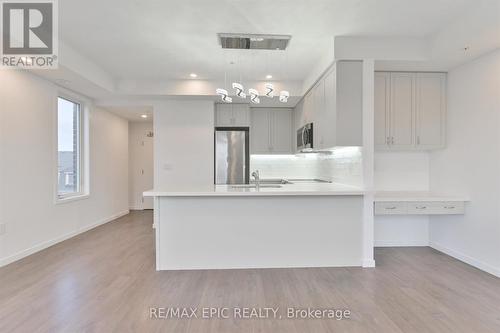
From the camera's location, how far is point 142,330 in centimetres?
205

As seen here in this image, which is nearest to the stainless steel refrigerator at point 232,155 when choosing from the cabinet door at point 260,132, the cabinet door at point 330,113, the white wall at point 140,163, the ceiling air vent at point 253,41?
the cabinet door at point 260,132

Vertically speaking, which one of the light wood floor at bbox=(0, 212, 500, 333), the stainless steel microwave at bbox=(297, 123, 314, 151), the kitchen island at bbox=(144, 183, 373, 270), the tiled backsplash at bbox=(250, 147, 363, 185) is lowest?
the light wood floor at bbox=(0, 212, 500, 333)

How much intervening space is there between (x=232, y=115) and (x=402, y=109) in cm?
297

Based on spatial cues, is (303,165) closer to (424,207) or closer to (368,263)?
(424,207)

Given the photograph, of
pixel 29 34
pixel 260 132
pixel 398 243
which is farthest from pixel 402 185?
pixel 29 34

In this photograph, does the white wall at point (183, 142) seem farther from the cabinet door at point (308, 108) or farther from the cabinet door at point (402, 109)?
the cabinet door at point (402, 109)

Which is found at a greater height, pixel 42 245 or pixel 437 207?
pixel 437 207

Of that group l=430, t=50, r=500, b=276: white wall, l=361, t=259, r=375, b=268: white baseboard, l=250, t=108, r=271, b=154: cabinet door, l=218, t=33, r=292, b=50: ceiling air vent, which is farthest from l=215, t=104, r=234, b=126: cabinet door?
l=430, t=50, r=500, b=276: white wall

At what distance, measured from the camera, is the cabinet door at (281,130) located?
5828 millimetres

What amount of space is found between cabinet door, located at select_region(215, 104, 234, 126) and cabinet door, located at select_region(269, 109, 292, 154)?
902 mm

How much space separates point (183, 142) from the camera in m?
5.31

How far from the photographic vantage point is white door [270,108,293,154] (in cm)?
583

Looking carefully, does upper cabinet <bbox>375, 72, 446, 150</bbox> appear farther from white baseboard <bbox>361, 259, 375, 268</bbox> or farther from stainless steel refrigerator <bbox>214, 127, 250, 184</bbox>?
stainless steel refrigerator <bbox>214, 127, 250, 184</bbox>

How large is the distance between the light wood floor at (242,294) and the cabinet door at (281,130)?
2806 millimetres
